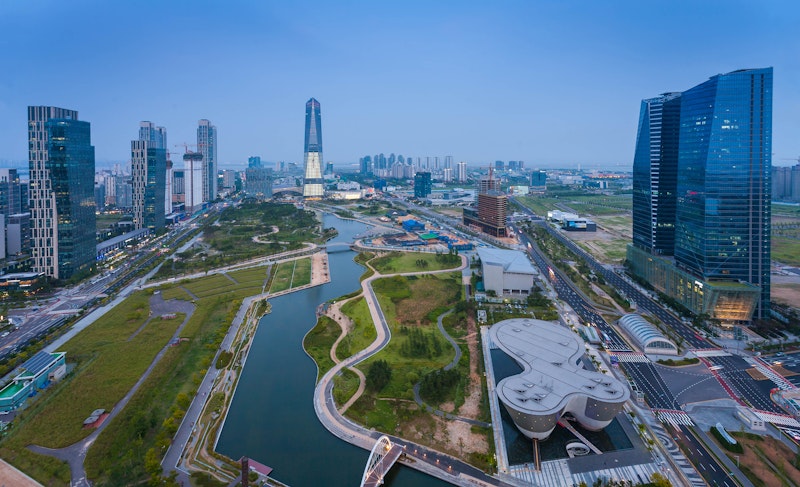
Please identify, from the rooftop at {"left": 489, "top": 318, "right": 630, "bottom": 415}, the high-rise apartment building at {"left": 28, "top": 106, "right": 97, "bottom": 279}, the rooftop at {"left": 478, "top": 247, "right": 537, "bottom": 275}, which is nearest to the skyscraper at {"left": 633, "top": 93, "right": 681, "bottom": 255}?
the rooftop at {"left": 478, "top": 247, "right": 537, "bottom": 275}

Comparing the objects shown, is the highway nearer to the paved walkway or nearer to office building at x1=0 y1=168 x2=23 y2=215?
the paved walkway

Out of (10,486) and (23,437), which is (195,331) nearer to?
(23,437)

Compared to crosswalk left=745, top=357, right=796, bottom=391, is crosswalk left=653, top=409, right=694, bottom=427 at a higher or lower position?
lower

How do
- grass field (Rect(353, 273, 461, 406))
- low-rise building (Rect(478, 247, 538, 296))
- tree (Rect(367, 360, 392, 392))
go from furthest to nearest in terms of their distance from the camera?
low-rise building (Rect(478, 247, 538, 296)) < grass field (Rect(353, 273, 461, 406)) < tree (Rect(367, 360, 392, 392))

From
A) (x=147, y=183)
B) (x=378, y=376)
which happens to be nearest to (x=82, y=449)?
(x=378, y=376)

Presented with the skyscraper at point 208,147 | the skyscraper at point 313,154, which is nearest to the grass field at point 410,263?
the skyscraper at point 313,154

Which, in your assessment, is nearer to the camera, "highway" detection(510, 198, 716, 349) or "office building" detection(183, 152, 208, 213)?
"highway" detection(510, 198, 716, 349)

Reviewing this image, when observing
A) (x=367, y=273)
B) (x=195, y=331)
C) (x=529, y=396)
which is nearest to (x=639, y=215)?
(x=367, y=273)
